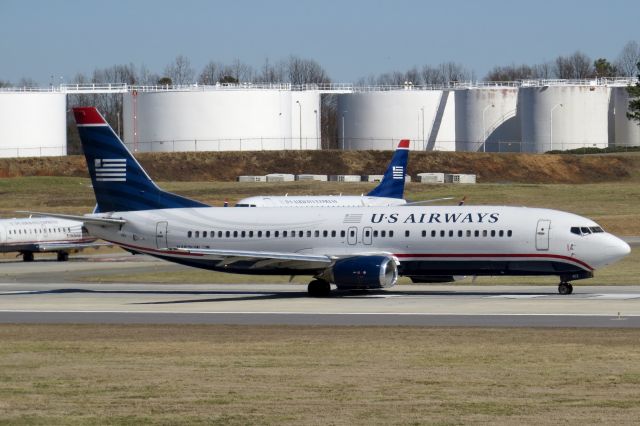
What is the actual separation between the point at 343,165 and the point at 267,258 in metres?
104

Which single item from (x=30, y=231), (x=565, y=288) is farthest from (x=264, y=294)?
(x=30, y=231)

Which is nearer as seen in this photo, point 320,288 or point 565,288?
point 565,288

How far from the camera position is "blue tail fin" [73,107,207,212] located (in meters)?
50.7

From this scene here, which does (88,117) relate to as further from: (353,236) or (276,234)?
(353,236)

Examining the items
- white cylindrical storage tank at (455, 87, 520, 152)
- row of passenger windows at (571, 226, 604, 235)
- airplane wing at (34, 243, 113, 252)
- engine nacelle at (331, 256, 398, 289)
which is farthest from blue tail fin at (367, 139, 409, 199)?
white cylindrical storage tank at (455, 87, 520, 152)

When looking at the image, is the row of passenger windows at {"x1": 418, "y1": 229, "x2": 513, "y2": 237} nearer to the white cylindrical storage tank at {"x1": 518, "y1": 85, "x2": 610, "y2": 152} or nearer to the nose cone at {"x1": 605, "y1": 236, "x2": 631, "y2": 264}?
the nose cone at {"x1": 605, "y1": 236, "x2": 631, "y2": 264}

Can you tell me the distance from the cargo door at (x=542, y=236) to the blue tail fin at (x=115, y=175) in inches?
547

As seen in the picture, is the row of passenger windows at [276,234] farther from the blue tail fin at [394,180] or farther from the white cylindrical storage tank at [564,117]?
the white cylindrical storage tank at [564,117]

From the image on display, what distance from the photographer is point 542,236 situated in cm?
4447

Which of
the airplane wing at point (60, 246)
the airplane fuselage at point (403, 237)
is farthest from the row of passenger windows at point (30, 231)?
the airplane fuselage at point (403, 237)

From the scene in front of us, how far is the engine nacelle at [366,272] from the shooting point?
146 feet

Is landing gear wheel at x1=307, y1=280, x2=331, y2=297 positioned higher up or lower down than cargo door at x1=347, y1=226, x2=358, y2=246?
lower down

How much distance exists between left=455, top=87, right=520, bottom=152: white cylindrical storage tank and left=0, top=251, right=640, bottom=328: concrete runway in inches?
4435

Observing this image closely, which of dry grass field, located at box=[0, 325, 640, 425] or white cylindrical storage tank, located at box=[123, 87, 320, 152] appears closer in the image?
dry grass field, located at box=[0, 325, 640, 425]
